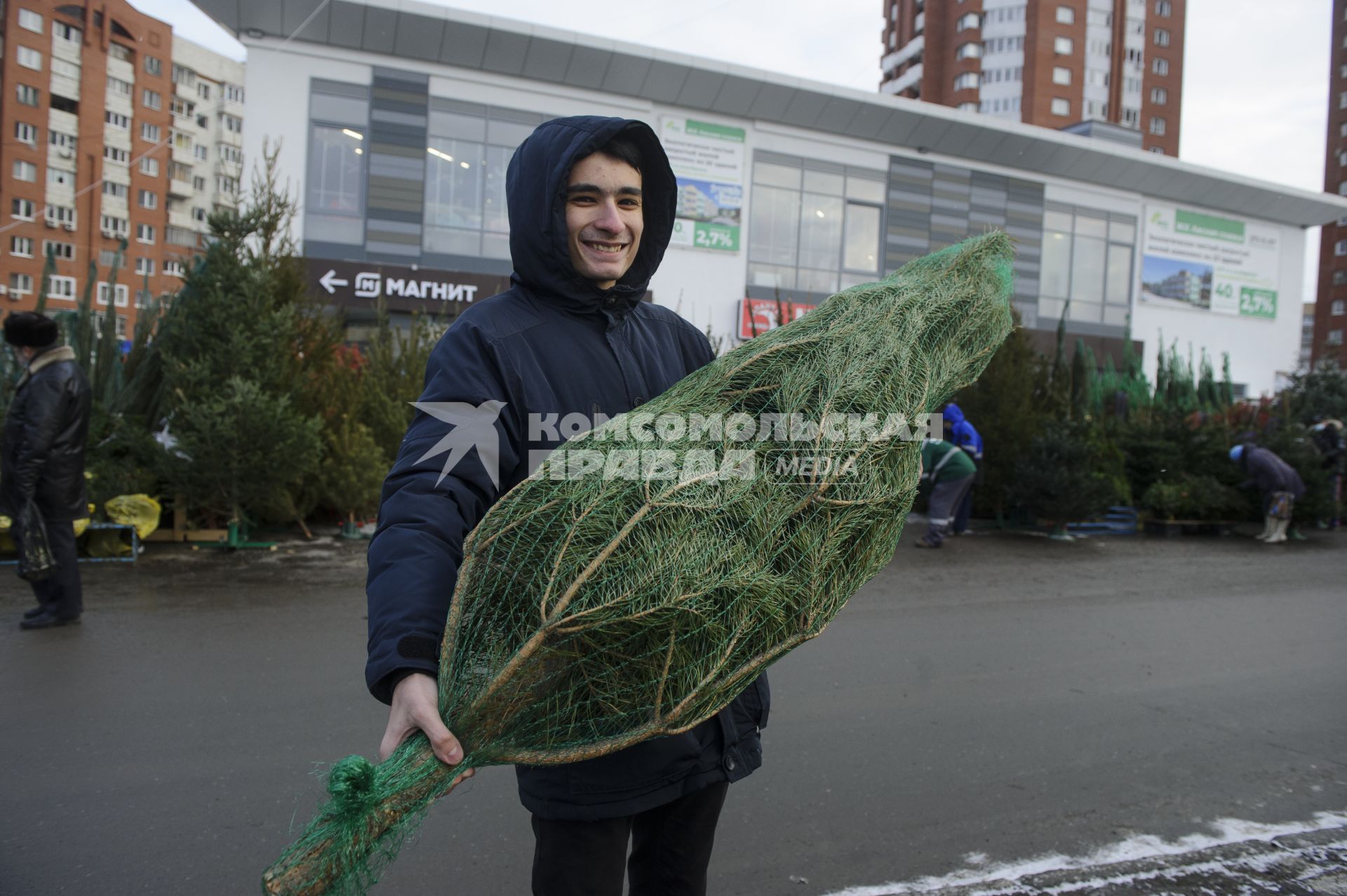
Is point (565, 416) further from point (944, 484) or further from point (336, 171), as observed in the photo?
point (336, 171)

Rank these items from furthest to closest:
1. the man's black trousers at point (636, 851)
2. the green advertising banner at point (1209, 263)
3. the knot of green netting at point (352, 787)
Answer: the green advertising banner at point (1209, 263), the man's black trousers at point (636, 851), the knot of green netting at point (352, 787)

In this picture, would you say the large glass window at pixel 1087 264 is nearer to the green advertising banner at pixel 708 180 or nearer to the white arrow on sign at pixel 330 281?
the green advertising banner at pixel 708 180

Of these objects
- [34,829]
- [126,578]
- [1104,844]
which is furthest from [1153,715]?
[126,578]

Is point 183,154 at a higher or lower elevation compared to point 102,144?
higher

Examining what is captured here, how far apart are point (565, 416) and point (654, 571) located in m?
0.49

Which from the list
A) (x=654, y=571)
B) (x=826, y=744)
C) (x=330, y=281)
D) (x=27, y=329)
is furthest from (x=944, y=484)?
(x=330, y=281)

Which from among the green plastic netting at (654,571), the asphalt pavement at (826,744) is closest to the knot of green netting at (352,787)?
the green plastic netting at (654,571)

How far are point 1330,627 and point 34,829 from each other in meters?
8.88

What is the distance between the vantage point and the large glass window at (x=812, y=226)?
2780cm

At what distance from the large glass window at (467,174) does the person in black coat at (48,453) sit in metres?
19.5

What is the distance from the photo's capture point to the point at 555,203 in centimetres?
184

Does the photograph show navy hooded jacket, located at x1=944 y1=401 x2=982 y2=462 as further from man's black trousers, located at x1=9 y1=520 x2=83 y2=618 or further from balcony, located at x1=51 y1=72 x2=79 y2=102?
balcony, located at x1=51 y1=72 x2=79 y2=102

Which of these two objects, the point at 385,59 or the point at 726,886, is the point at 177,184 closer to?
the point at 385,59

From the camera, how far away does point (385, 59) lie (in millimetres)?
23828
